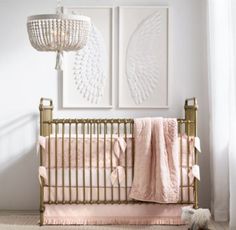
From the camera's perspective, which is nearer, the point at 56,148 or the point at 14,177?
the point at 56,148

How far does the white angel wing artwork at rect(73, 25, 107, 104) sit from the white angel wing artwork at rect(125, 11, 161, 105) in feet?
0.68

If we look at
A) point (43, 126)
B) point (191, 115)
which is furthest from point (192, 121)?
point (43, 126)

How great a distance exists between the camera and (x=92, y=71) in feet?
16.0

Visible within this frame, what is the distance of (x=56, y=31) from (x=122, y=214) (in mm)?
1522

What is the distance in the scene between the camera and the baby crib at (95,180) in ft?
13.9

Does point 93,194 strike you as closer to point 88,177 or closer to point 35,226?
point 88,177

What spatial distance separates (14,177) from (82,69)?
1016 mm

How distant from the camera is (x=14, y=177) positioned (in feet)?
16.0

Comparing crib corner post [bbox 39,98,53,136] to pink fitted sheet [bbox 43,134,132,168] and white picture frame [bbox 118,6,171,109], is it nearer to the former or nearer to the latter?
pink fitted sheet [bbox 43,134,132,168]

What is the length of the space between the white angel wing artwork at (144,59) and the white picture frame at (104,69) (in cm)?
15

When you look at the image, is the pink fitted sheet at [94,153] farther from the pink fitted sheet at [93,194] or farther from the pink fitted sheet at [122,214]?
the pink fitted sheet at [122,214]

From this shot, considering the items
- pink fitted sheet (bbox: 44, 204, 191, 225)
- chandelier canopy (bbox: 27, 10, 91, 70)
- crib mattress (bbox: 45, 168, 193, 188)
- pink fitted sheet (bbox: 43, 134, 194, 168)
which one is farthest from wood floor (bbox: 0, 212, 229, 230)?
chandelier canopy (bbox: 27, 10, 91, 70)

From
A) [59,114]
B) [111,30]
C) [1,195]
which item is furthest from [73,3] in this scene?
[1,195]

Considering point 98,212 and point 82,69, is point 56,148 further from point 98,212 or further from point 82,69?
point 82,69
